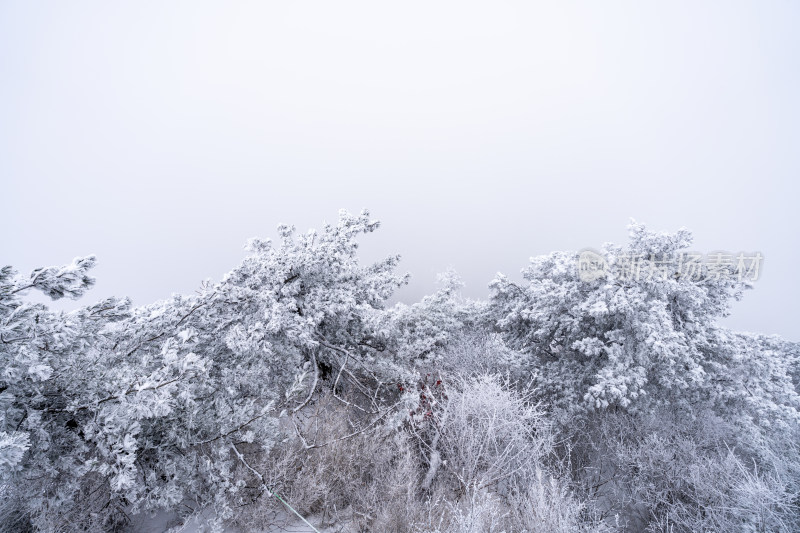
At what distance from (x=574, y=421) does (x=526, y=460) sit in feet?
14.2

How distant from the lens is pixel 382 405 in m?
9.84

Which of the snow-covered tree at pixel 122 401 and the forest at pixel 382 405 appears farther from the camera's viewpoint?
the forest at pixel 382 405

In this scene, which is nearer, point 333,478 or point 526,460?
point 333,478

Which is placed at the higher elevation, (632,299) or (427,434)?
(632,299)

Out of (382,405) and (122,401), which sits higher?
(122,401)

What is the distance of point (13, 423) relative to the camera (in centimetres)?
A: 411

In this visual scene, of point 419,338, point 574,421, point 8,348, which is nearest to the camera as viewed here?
point 8,348

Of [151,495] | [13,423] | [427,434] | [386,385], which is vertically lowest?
[427,434]

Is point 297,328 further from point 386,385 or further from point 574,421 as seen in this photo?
point 574,421

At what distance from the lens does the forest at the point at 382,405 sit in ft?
14.3

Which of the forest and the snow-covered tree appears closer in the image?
the snow-covered tree

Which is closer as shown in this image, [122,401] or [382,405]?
[122,401]

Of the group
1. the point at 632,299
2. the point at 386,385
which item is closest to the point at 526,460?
the point at 386,385

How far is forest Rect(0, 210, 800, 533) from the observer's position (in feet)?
14.3
